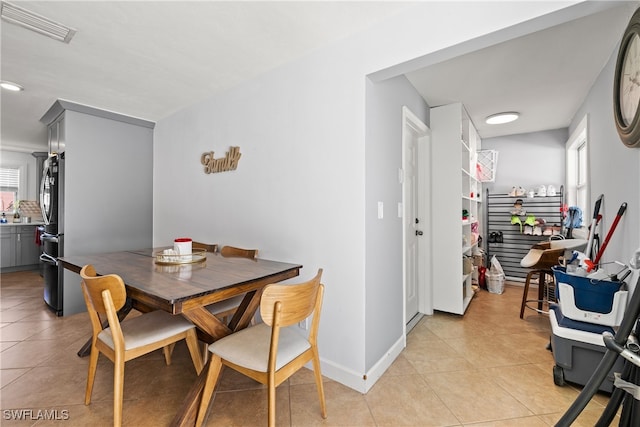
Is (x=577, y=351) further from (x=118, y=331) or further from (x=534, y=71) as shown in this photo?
(x=118, y=331)

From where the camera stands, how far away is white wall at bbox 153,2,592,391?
1683 millimetres

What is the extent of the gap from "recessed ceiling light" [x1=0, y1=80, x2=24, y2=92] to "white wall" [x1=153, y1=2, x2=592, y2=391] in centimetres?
208

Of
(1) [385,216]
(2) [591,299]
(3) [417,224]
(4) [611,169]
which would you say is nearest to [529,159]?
(4) [611,169]

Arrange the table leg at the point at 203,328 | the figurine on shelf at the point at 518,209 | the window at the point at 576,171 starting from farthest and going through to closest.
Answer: the figurine on shelf at the point at 518,209 → the window at the point at 576,171 → the table leg at the point at 203,328

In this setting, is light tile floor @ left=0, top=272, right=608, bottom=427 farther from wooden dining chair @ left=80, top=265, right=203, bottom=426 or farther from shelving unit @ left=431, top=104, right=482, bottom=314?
shelving unit @ left=431, top=104, right=482, bottom=314

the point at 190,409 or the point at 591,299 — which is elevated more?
the point at 591,299

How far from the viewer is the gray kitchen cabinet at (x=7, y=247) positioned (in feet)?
16.7

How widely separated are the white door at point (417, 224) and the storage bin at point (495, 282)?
1.44 m

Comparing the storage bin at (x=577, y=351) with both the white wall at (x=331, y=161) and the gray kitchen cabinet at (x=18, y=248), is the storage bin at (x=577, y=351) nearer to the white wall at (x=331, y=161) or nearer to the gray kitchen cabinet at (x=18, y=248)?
the white wall at (x=331, y=161)


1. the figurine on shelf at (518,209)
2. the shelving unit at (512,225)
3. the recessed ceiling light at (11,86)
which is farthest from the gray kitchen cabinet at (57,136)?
the figurine on shelf at (518,209)

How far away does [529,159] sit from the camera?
4.51 m

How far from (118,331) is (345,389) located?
1.42 meters

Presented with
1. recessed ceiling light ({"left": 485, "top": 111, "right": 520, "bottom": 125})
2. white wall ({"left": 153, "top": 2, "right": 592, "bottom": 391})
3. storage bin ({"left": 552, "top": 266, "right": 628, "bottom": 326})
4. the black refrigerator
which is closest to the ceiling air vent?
white wall ({"left": 153, "top": 2, "right": 592, "bottom": 391})

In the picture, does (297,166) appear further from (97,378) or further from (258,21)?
(97,378)
